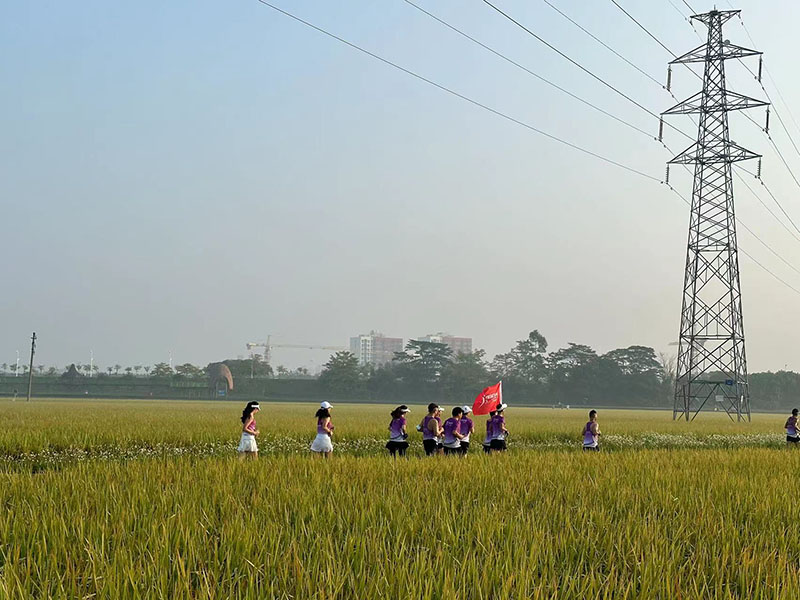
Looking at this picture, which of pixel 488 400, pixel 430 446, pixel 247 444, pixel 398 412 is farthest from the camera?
pixel 488 400

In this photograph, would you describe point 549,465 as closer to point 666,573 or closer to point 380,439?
point 666,573

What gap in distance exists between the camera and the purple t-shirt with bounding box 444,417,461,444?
52.7 feet

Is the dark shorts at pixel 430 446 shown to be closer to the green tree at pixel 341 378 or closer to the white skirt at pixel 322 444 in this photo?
the white skirt at pixel 322 444

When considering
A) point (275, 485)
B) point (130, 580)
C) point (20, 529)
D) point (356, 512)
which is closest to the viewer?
point (130, 580)

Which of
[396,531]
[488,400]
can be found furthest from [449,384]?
[396,531]

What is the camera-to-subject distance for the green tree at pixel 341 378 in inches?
4405

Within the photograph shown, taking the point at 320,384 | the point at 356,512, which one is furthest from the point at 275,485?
the point at 320,384

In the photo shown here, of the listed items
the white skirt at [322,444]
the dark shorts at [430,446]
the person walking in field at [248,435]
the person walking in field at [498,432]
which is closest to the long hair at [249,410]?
the person walking in field at [248,435]

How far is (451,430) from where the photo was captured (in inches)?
634

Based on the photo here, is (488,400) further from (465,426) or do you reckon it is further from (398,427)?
(398,427)

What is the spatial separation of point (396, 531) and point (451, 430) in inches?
368

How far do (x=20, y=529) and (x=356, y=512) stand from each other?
311 cm

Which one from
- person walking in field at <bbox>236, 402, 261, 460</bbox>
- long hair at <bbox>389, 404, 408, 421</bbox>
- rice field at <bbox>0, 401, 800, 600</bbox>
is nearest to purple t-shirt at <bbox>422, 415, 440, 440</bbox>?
long hair at <bbox>389, 404, 408, 421</bbox>

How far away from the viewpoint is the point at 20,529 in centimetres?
655
